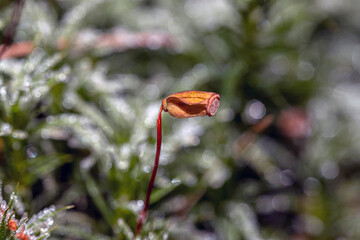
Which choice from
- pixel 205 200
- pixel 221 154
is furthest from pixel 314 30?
pixel 205 200

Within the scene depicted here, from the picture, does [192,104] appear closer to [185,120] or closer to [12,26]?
[185,120]

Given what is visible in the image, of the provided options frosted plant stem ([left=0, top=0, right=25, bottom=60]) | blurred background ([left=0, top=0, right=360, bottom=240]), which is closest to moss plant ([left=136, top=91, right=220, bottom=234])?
blurred background ([left=0, top=0, right=360, bottom=240])

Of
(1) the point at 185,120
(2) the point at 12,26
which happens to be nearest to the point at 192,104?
(1) the point at 185,120

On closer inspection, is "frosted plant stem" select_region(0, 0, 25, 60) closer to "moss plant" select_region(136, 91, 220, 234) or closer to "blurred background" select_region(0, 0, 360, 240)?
"blurred background" select_region(0, 0, 360, 240)

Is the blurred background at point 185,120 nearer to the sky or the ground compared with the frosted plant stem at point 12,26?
nearer to the ground

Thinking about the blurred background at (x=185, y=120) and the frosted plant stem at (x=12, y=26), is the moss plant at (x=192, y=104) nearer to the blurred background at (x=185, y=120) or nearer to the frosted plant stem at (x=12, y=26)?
the blurred background at (x=185, y=120)

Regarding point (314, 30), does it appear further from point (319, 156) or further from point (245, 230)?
point (245, 230)

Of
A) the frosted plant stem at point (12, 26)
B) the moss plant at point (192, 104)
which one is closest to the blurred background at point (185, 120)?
the frosted plant stem at point (12, 26)

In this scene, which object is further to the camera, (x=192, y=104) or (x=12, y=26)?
(x=12, y=26)
